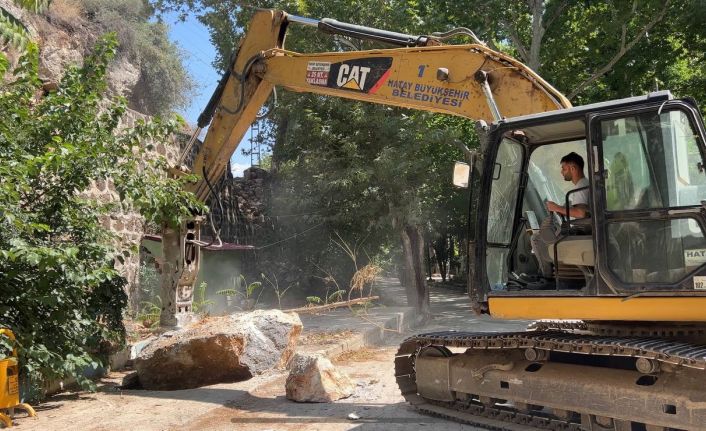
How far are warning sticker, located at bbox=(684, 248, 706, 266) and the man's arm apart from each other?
2.59 feet

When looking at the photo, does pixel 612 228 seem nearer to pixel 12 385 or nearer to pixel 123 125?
pixel 12 385

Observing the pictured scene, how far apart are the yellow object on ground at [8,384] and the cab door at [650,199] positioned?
469 cm

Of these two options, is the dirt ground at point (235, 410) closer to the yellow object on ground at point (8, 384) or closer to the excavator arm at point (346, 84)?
the yellow object on ground at point (8, 384)

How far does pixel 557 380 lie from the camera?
16.1 feet

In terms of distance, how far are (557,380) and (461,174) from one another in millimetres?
1807

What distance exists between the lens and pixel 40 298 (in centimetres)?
580

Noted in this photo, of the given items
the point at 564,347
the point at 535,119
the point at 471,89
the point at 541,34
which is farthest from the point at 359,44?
the point at 564,347

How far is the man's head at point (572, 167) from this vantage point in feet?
17.1

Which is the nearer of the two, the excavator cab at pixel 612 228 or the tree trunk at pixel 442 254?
the excavator cab at pixel 612 228

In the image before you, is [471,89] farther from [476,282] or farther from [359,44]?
[359,44]

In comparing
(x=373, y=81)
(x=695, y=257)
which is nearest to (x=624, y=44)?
(x=373, y=81)

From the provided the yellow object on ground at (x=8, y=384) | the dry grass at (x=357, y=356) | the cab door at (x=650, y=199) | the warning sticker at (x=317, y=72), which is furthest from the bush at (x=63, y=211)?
the cab door at (x=650, y=199)

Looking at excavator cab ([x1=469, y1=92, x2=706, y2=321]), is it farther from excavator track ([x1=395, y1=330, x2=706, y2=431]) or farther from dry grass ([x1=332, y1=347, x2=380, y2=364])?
dry grass ([x1=332, y1=347, x2=380, y2=364])

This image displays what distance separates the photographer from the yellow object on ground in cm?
530
